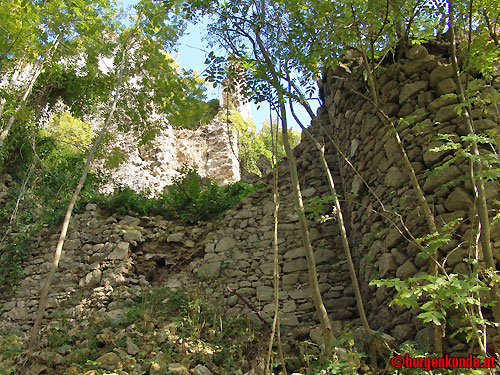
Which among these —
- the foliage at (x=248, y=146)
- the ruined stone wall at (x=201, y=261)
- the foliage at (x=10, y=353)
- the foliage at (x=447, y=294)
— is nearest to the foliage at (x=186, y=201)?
the ruined stone wall at (x=201, y=261)

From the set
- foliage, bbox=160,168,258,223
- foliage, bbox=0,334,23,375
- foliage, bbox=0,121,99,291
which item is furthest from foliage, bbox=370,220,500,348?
foliage, bbox=0,121,99,291

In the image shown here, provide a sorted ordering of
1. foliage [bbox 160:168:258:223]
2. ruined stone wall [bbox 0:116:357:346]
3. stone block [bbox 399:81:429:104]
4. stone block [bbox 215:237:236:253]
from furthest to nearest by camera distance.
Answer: foliage [bbox 160:168:258:223]
stone block [bbox 215:237:236:253]
ruined stone wall [bbox 0:116:357:346]
stone block [bbox 399:81:429:104]

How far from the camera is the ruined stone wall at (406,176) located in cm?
291

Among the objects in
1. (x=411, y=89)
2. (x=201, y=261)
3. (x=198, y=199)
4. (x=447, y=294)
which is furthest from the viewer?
(x=198, y=199)

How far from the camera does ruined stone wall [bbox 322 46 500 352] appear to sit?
2.91m

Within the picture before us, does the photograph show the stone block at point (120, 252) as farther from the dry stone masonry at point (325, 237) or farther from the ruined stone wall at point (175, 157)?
the ruined stone wall at point (175, 157)

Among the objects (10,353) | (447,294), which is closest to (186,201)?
(10,353)

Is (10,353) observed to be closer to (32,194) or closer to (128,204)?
(128,204)

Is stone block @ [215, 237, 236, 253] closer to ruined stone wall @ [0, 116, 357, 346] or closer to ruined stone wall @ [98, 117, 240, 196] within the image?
ruined stone wall @ [0, 116, 357, 346]

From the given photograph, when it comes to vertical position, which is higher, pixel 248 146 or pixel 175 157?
pixel 248 146

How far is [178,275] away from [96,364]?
5.89ft

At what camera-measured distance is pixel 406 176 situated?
11.3 ft

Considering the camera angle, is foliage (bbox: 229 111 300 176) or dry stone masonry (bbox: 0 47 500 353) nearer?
dry stone masonry (bbox: 0 47 500 353)

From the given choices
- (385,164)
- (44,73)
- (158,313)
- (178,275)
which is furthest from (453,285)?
(44,73)
